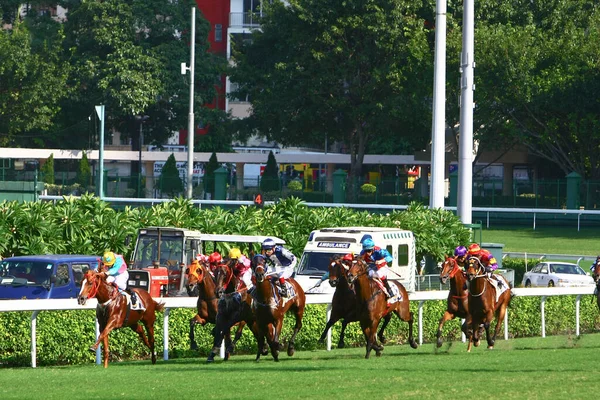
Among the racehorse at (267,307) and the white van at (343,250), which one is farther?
the white van at (343,250)

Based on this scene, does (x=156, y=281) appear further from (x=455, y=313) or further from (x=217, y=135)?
(x=217, y=135)

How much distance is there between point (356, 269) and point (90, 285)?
373 centimetres

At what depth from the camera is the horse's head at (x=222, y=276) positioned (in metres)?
16.1

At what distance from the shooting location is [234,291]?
16422 mm

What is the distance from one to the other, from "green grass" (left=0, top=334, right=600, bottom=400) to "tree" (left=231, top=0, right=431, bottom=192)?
3774 centimetres

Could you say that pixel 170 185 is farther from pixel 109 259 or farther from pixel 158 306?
pixel 109 259

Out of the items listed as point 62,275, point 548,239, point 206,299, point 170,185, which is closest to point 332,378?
point 206,299

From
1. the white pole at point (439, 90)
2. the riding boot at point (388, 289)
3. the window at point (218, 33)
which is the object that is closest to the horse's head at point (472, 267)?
the riding boot at point (388, 289)

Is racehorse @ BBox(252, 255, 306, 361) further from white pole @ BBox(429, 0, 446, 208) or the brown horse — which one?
white pole @ BBox(429, 0, 446, 208)

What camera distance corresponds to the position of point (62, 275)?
66.7 feet

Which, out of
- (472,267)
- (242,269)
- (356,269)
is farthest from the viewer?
(472,267)

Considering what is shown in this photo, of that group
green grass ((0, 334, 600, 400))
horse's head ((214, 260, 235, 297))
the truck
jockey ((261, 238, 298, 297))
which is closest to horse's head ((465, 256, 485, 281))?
green grass ((0, 334, 600, 400))

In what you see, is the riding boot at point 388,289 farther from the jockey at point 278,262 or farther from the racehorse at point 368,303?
the jockey at point 278,262

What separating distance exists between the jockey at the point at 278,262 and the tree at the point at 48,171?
41648mm
